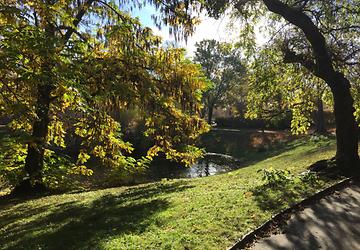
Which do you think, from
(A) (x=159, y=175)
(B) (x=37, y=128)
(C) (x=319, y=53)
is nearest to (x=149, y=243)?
(C) (x=319, y=53)

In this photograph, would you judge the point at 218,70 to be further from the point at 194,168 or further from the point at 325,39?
the point at 325,39

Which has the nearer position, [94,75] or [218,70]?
[94,75]

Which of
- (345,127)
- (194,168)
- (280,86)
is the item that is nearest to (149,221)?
(345,127)

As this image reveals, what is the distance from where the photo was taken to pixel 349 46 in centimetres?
1562

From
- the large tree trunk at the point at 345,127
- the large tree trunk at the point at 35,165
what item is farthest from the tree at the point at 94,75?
the large tree trunk at the point at 345,127

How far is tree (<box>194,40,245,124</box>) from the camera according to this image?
64.5m

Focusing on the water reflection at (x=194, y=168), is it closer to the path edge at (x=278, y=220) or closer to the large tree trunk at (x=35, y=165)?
the large tree trunk at (x=35, y=165)

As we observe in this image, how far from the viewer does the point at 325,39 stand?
15.3 m

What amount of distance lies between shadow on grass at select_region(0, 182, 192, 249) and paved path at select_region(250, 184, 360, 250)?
2.89 metres

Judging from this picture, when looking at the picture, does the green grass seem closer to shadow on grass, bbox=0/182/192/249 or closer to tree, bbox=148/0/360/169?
shadow on grass, bbox=0/182/192/249

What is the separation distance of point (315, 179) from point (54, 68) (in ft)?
28.0

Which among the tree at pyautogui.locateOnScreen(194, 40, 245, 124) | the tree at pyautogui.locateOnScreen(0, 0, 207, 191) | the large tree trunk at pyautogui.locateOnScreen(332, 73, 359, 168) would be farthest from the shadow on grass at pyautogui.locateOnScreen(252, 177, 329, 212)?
the tree at pyautogui.locateOnScreen(194, 40, 245, 124)

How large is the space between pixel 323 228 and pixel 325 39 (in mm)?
9539

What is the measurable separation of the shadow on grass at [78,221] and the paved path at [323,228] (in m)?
2.89
